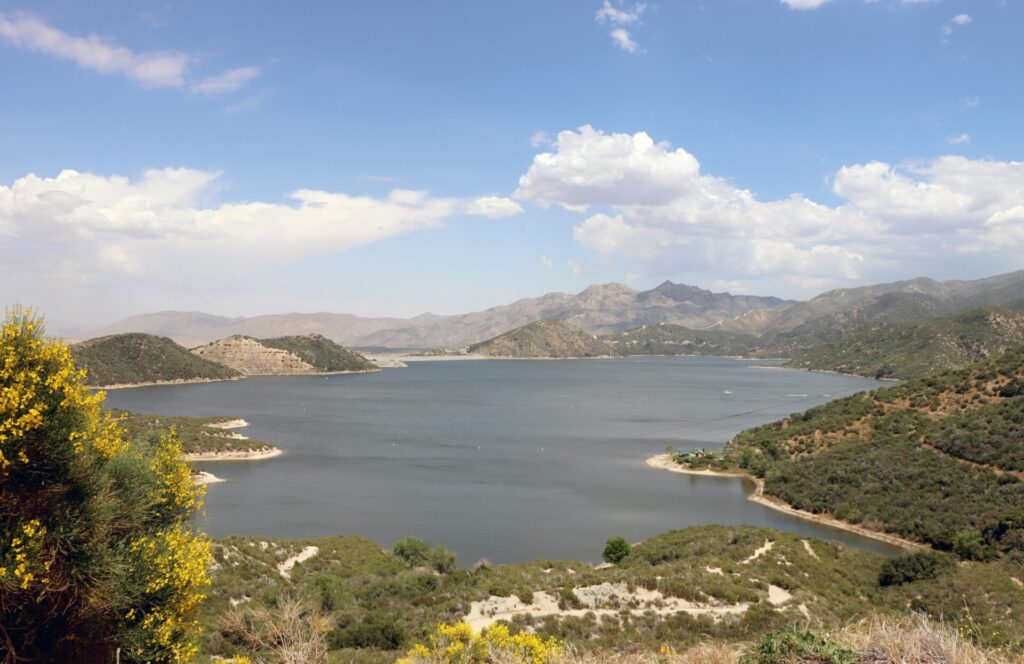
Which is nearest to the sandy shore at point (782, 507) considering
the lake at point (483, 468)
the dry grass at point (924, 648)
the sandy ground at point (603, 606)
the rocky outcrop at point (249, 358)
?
the lake at point (483, 468)

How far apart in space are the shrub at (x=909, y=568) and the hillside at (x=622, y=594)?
1.32ft

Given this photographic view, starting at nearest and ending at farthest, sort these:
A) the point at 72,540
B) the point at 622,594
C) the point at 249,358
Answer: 1. the point at 72,540
2. the point at 622,594
3. the point at 249,358

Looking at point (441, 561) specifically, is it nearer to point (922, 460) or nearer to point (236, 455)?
point (922, 460)

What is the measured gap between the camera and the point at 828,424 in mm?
61844

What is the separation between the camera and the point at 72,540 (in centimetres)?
1006

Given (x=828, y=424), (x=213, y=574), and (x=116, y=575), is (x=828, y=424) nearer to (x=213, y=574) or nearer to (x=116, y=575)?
(x=213, y=574)

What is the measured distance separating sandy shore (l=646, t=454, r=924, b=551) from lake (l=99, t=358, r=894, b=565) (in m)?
1.03

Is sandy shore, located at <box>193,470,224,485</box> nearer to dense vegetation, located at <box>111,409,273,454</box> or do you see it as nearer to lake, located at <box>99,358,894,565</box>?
lake, located at <box>99,358,894,565</box>

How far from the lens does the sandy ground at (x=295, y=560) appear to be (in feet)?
97.3

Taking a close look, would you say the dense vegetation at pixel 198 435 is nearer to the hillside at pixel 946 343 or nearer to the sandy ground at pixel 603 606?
the sandy ground at pixel 603 606

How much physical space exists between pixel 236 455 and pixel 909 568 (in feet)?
218

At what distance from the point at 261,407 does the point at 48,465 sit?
11430 centimetres

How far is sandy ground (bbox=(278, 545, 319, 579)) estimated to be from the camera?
29.7 m

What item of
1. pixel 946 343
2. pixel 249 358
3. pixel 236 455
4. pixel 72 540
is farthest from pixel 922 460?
pixel 249 358
